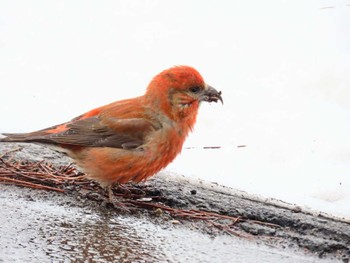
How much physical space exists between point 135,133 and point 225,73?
2632 mm

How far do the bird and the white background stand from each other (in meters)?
0.74

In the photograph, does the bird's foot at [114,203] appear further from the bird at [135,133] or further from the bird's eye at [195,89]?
the bird's eye at [195,89]

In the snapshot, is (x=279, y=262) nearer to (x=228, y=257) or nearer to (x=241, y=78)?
(x=228, y=257)

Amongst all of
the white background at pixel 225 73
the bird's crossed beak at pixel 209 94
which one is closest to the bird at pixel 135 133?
the bird's crossed beak at pixel 209 94

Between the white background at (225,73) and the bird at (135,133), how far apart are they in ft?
2.41

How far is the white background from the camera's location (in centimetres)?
584

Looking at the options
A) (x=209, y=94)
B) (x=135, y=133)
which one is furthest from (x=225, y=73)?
(x=135, y=133)

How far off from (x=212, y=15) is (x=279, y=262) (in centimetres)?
478

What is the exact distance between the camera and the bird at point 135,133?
500 centimetres

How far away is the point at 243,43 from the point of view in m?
7.93

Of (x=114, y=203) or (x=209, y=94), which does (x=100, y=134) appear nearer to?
(x=114, y=203)

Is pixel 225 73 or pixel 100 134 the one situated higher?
pixel 225 73

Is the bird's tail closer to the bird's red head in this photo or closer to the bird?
the bird

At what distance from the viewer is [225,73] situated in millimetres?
7484
